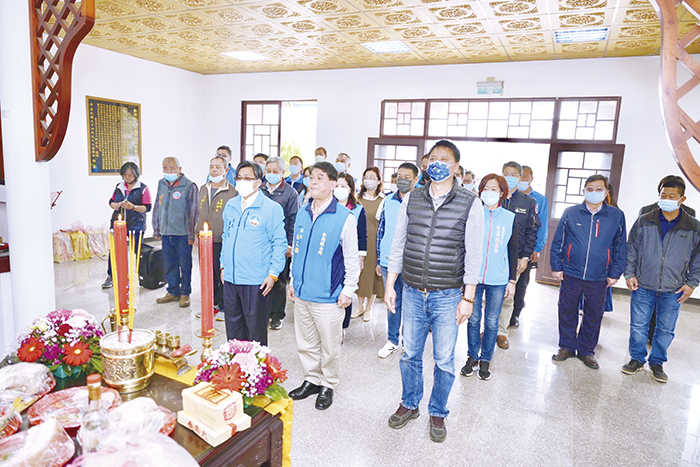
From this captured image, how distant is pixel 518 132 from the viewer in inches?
263

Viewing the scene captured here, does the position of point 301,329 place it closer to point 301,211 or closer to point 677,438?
point 301,211

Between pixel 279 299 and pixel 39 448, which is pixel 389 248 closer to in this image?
pixel 279 299

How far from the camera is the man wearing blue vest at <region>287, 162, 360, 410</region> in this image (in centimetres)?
260

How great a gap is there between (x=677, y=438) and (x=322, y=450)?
2.21 meters

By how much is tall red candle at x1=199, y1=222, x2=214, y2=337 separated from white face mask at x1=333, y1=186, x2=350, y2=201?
2.61m

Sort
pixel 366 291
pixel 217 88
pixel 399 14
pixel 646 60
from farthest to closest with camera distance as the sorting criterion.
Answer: pixel 217 88 < pixel 646 60 < pixel 399 14 < pixel 366 291

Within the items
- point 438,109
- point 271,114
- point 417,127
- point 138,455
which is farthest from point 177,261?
point 438,109

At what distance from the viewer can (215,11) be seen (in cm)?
502

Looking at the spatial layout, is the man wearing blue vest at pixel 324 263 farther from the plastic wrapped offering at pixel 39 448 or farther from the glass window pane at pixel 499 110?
the glass window pane at pixel 499 110

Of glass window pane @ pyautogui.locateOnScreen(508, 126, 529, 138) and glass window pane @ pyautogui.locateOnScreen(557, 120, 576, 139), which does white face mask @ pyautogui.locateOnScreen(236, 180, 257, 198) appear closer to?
glass window pane @ pyautogui.locateOnScreen(508, 126, 529, 138)

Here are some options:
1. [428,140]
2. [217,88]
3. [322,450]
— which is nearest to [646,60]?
[428,140]

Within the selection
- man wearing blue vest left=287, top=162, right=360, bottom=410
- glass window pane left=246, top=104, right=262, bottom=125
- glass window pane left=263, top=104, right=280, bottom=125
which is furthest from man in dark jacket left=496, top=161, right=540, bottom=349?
glass window pane left=246, top=104, right=262, bottom=125

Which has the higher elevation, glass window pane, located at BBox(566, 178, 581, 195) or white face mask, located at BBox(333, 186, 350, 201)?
glass window pane, located at BBox(566, 178, 581, 195)

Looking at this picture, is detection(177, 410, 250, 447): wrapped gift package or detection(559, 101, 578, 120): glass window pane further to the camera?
detection(559, 101, 578, 120): glass window pane
